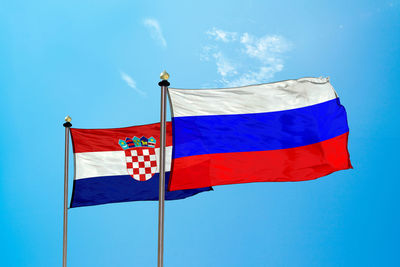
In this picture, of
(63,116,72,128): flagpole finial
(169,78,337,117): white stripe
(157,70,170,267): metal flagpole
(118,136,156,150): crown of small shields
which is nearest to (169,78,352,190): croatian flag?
(169,78,337,117): white stripe

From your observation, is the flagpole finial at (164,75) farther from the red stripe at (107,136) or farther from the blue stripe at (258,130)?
the red stripe at (107,136)

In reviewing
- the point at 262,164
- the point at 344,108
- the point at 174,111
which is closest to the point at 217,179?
the point at 262,164

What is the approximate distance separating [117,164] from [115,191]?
613mm

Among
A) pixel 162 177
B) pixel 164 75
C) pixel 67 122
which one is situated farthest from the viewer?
pixel 67 122

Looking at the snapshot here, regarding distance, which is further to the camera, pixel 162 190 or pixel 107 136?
pixel 107 136

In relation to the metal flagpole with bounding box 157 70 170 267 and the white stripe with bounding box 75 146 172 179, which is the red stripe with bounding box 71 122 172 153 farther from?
the metal flagpole with bounding box 157 70 170 267

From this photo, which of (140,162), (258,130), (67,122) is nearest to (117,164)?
(140,162)

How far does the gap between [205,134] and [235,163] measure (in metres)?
0.66

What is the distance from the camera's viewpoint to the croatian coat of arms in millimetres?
9320

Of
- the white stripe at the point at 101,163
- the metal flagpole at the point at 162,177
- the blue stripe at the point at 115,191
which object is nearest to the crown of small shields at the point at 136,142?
the white stripe at the point at 101,163

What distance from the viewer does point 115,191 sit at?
923cm

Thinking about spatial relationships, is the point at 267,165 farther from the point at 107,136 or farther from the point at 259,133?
the point at 107,136

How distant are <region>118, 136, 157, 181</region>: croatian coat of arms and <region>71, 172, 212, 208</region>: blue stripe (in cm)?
14

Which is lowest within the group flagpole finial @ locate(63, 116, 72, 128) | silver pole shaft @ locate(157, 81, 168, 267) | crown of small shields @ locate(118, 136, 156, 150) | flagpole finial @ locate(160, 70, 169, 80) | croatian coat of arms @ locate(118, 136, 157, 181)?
silver pole shaft @ locate(157, 81, 168, 267)
